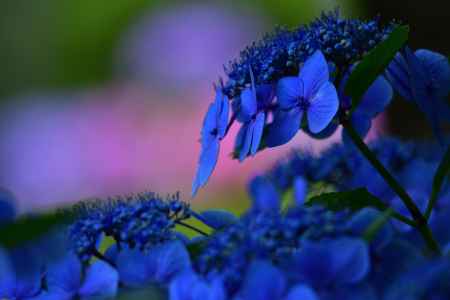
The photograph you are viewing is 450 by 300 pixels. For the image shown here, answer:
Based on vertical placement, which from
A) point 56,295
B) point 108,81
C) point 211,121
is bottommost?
point 108,81

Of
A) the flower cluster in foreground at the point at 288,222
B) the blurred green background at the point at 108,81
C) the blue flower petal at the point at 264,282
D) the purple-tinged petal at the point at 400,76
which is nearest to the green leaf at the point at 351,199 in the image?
the flower cluster in foreground at the point at 288,222

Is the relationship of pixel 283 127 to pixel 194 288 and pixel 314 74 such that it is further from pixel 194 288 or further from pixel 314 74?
pixel 194 288

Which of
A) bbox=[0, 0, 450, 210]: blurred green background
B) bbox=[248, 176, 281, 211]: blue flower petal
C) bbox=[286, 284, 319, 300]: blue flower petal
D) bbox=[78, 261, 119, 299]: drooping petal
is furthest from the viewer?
bbox=[0, 0, 450, 210]: blurred green background

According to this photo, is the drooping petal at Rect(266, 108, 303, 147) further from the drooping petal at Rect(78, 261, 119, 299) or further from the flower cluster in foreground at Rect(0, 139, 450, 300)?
the drooping petal at Rect(78, 261, 119, 299)

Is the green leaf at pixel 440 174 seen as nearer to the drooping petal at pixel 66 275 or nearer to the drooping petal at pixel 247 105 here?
the drooping petal at pixel 247 105

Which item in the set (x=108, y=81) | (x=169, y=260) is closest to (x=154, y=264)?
(x=169, y=260)

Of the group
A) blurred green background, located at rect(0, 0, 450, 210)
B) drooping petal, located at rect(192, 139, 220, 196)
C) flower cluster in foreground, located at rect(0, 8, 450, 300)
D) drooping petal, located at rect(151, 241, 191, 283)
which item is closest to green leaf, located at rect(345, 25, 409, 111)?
flower cluster in foreground, located at rect(0, 8, 450, 300)

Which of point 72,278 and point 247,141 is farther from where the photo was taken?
point 247,141

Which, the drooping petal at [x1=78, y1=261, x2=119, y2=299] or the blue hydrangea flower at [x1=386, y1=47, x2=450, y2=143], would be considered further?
the blue hydrangea flower at [x1=386, y1=47, x2=450, y2=143]
